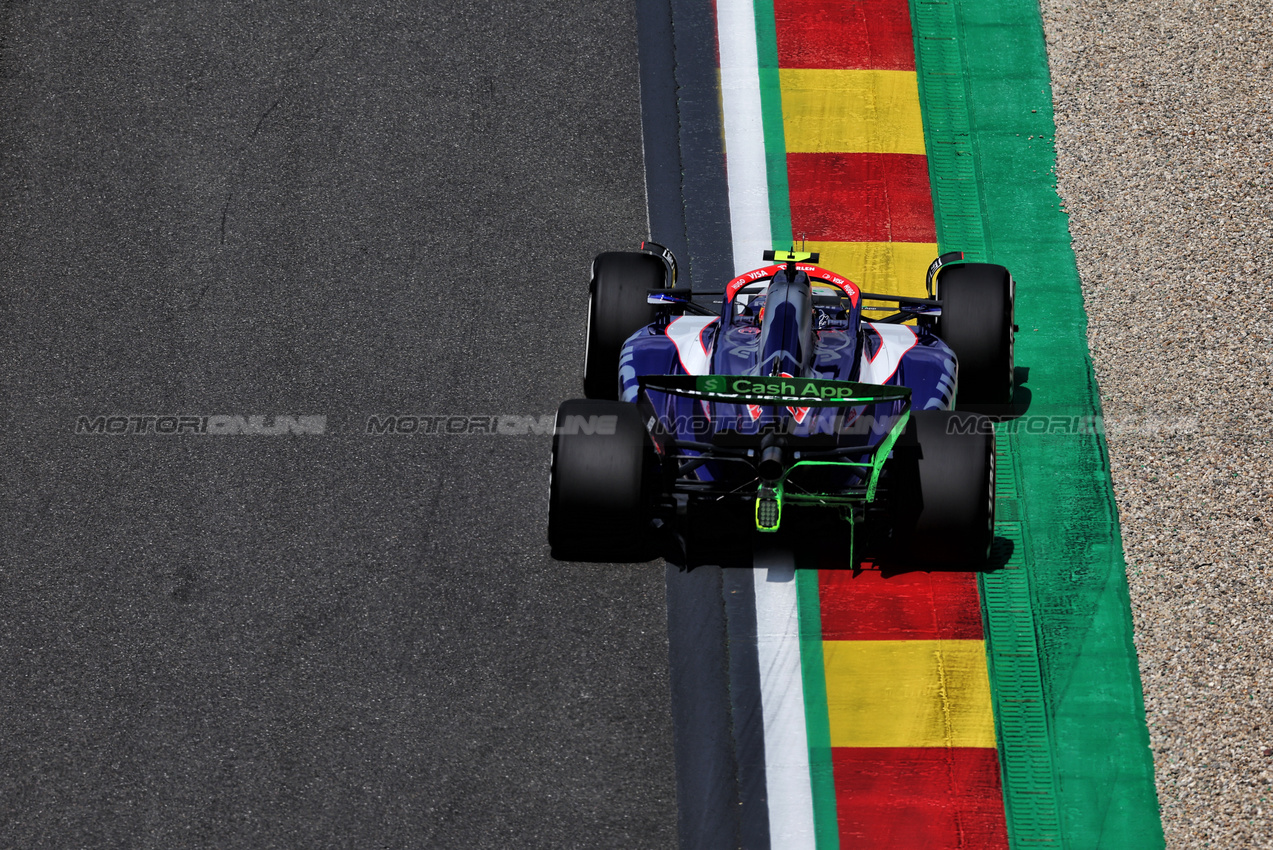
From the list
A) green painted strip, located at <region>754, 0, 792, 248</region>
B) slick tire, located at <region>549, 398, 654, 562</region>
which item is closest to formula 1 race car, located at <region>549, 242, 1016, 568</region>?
slick tire, located at <region>549, 398, 654, 562</region>

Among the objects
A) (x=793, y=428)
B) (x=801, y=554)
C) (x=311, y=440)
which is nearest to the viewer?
(x=793, y=428)

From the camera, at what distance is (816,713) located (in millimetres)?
8617

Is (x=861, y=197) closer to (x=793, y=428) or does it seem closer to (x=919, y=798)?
(x=793, y=428)

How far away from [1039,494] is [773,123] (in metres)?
4.31

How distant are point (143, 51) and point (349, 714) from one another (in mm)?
7442

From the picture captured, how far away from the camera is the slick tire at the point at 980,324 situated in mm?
9609

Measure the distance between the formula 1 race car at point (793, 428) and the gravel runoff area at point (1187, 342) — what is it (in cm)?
127

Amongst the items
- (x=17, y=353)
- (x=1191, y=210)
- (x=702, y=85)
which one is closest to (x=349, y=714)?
(x=17, y=353)

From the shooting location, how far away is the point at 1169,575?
9.11 m

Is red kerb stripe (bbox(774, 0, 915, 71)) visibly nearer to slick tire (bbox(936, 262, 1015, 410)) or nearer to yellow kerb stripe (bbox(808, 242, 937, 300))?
yellow kerb stripe (bbox(808, 242, 937, 300))

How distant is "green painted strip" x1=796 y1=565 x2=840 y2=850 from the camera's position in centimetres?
812


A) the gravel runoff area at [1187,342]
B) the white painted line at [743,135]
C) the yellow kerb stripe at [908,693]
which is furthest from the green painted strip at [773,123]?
the yellow kerb stripe at [908,693]

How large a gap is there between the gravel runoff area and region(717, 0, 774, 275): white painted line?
251cm

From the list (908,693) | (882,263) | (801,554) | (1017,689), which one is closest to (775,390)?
(801,554)
